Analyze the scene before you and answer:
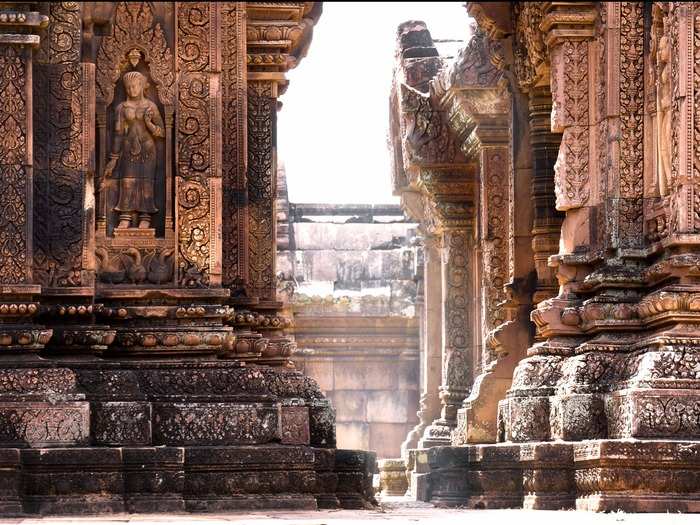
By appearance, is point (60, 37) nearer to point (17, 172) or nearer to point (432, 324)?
point (17, 172)

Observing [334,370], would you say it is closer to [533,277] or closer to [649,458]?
[533,277]

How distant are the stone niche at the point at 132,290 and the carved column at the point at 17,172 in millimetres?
17

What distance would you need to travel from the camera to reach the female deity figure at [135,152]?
22672mm

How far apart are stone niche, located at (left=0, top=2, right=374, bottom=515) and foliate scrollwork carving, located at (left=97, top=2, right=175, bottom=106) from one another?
19mm

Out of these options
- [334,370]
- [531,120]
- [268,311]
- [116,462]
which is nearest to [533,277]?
[531,120]

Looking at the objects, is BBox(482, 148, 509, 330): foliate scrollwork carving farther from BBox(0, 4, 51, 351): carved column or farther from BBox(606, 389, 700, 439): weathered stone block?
BBox(0, 4, 51, 351): carved column

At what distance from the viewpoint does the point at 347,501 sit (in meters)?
22.1

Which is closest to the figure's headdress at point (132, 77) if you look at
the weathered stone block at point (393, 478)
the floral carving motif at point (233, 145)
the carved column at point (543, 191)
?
the floral carving motif at point (233, 145)

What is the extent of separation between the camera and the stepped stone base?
20.9 metres

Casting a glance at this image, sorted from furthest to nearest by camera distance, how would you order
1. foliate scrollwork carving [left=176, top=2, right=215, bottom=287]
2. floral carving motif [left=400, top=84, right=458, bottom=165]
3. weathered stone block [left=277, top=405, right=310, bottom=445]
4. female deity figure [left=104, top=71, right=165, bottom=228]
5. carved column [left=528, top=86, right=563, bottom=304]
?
floral carving motif [left=400, top=84, right=458, bottom=165] → carved column [left=528, top=86, right=563, bottom=304] → female deity figure [left=104, top=71, right=165, bottom=228] → foliate scrollwork carving [left=176, top=2, right=215, bottom=287] → weathered stone block [left=277, top=405, right=310, bottom=445]

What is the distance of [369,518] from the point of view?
65.9 ft

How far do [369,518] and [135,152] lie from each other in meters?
4.65

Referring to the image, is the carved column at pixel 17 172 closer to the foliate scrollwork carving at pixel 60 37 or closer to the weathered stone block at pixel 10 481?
the foliate scrollwork carving at pixel 60 37

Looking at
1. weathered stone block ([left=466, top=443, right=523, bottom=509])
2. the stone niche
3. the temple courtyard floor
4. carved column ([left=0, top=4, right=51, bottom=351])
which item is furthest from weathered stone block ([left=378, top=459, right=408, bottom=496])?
carved column ([left=0, top=4, right=51, bottom=351])
